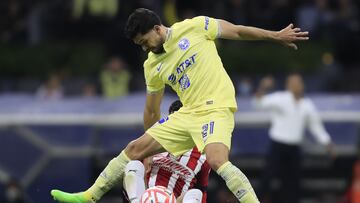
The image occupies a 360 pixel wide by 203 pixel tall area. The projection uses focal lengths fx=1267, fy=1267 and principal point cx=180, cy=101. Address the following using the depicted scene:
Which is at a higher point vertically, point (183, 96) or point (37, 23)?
point (37, 23)

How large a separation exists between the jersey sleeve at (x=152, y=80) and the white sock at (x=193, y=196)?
117 cm

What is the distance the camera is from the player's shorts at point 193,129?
1177cm

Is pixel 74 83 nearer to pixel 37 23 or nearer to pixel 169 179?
pixel 37 23

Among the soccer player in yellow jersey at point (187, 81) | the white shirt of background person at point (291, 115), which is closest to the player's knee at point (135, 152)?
the soccer player in yellow jersey at point (187, 81)

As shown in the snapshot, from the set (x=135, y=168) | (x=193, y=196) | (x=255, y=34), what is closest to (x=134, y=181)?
(x=135, y=168)

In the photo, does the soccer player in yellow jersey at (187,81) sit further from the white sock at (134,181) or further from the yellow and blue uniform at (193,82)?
the white sock at (134,181)

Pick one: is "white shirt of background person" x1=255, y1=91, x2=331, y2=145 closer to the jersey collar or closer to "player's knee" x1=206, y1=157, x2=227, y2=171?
the jersey collar

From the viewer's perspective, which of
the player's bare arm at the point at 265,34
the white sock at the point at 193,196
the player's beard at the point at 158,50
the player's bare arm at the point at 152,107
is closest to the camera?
the white sock at the point at 193,196

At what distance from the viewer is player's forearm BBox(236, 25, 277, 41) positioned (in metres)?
11.9

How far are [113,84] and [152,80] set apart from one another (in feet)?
27.1

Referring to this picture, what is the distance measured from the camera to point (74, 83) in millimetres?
21625

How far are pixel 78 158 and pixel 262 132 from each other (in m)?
2.83

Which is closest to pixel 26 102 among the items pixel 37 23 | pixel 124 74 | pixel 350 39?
pixel 124 74

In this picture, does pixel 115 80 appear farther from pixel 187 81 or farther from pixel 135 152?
pixel 187 81
